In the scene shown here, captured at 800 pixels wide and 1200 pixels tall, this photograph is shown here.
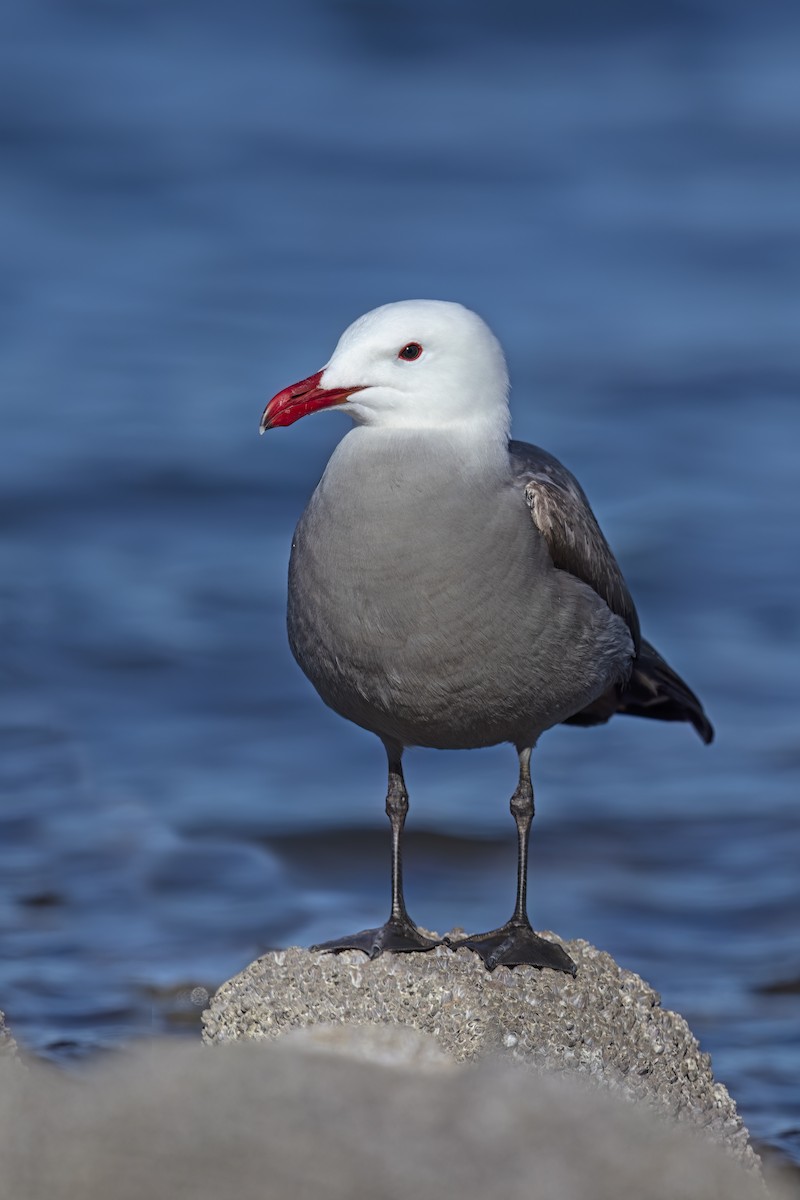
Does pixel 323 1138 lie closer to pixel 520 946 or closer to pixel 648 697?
pixel 520 946

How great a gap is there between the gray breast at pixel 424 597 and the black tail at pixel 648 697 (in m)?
1.14

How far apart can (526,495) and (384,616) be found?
25.4 inches

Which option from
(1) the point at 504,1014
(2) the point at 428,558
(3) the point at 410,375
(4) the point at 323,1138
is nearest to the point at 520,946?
(1) the point at 504,1014

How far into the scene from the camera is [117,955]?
1033 cm

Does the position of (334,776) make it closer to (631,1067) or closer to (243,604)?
(243,604)

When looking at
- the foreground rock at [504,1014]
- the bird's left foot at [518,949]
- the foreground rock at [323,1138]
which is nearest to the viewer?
Result: the foreground rock at [323,1138]

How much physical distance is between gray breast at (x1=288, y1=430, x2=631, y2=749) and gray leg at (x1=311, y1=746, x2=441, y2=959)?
1.51 ft

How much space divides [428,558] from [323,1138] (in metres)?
→ 3.02

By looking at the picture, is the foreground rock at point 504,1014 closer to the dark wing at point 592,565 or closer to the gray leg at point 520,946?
the gray leg at point 520,946

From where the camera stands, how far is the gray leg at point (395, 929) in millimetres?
6328

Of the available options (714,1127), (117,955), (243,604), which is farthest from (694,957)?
(243,604)

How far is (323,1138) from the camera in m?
3.17

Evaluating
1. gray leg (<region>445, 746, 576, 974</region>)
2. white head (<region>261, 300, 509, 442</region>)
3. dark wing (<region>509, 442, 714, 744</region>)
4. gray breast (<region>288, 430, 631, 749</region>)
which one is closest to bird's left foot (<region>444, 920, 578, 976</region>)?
gray leg (<region>445, 746, 576, 974</region>)

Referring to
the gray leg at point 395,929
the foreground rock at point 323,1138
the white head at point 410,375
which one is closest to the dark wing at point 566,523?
the white head at point 410,375
